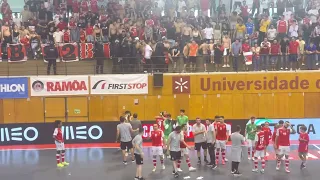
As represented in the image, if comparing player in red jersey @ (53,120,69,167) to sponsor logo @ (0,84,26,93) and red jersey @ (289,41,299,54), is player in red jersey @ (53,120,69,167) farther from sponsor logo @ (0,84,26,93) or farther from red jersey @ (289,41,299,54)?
red jersey @ (289,41,299,54)

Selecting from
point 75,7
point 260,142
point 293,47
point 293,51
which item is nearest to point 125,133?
point 260,142

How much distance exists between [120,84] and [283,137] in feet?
37.0

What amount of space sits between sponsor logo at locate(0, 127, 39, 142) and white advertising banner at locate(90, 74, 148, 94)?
406 centimetres

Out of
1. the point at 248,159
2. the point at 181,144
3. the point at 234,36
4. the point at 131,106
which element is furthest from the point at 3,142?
the point at 234,36

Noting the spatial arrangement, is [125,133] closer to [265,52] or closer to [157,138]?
[157,138]

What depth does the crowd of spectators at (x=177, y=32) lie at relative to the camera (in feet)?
83.6

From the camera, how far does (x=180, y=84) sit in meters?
25.7

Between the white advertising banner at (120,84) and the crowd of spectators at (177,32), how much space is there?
0.65m

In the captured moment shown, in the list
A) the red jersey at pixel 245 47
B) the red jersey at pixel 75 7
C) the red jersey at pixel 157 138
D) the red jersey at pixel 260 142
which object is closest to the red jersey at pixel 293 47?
the red jersey at pixel 245 47

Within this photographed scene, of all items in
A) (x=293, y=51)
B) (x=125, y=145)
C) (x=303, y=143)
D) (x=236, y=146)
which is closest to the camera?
(x=236, y=146)

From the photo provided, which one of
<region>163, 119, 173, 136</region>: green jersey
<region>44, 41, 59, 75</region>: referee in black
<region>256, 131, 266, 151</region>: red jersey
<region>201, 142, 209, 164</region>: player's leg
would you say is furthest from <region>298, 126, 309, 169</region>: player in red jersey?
<region>44, 41, 59, 75</region>: referee in black

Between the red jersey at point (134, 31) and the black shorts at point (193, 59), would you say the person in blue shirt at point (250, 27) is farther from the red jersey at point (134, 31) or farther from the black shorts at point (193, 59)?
the red jersey at point (134, 31)

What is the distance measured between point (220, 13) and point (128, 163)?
1523cm

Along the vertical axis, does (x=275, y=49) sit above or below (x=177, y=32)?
below
